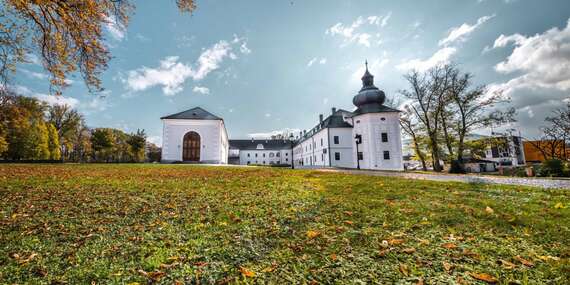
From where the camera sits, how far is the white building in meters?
26.7

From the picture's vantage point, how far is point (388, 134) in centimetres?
2908

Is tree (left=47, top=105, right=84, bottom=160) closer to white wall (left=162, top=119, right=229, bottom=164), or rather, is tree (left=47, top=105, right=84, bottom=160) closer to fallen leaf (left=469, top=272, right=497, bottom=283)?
white wall (left=162, top=119, right=229, bottom=164)

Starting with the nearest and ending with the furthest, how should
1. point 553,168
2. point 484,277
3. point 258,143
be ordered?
point 484,277, point 553,168, point 258,143

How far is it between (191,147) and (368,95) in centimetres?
2521

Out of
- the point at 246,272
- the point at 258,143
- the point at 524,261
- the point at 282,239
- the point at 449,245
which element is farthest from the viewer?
the point at 258,143

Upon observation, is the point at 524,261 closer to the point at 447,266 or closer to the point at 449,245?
the point at 449,245

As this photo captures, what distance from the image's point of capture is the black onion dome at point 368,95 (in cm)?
2995

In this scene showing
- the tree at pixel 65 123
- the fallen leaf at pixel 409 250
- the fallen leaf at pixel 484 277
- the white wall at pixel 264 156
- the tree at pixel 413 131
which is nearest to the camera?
Result: the fallen leaf at pixel 484 277

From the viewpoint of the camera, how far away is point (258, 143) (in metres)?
70.4

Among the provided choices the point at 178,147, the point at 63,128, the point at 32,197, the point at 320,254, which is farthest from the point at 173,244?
the point at 63,128

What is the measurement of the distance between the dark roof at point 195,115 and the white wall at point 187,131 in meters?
0.40

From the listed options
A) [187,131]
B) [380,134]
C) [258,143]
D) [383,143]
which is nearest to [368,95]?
[380,134]

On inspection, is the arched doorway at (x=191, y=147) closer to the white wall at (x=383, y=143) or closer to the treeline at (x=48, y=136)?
the treeline at (x=48, y=136)

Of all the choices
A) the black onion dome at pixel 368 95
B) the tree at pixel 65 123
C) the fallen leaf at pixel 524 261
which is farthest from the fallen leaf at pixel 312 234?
the tree at pixel 65 123
